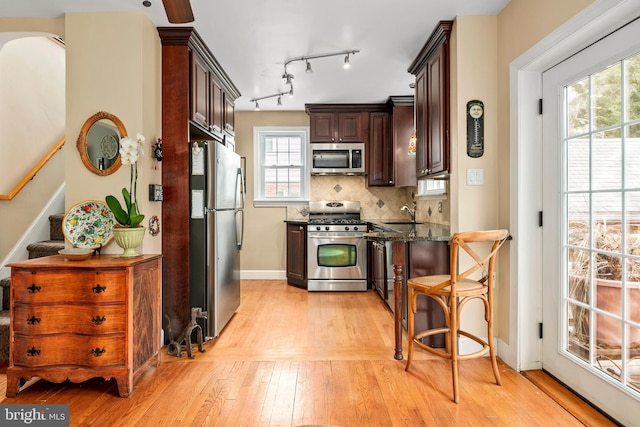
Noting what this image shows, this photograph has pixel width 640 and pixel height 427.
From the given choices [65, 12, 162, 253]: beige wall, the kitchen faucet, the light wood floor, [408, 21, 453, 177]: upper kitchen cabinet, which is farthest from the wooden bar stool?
the kitchen faucet

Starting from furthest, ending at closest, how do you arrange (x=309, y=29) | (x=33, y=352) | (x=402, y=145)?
(x=402, y=145), (x=309, y=29), (x=33, y=352)

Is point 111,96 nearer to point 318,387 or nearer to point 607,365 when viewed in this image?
point 318,387

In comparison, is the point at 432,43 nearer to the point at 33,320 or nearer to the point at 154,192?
the point at 154,192

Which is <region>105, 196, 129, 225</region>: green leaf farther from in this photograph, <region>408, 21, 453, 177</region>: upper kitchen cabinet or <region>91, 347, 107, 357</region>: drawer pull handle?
<region>408, 21, 453, 177</region>: upper kitchen cabinet

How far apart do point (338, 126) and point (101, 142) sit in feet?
10.4

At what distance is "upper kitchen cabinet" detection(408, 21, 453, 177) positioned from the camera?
2820mm

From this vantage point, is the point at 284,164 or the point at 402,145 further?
the point at 284,164

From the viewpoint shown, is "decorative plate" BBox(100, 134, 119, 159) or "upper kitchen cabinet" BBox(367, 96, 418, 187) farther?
"upper kitchen cabinet" BBox(367, 96, 418, 187)

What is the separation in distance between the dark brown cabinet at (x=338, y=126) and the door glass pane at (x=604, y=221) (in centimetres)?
309

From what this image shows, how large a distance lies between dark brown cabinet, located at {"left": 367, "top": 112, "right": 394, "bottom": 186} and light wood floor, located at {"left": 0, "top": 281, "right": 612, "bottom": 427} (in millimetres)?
2547

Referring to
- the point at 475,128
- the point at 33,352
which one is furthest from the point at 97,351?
the point at 475,128

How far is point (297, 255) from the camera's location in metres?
5.02

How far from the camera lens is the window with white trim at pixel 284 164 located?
219 inches

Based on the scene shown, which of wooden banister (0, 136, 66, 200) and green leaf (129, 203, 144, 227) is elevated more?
wooden banister (0, 136, 66, 200)
